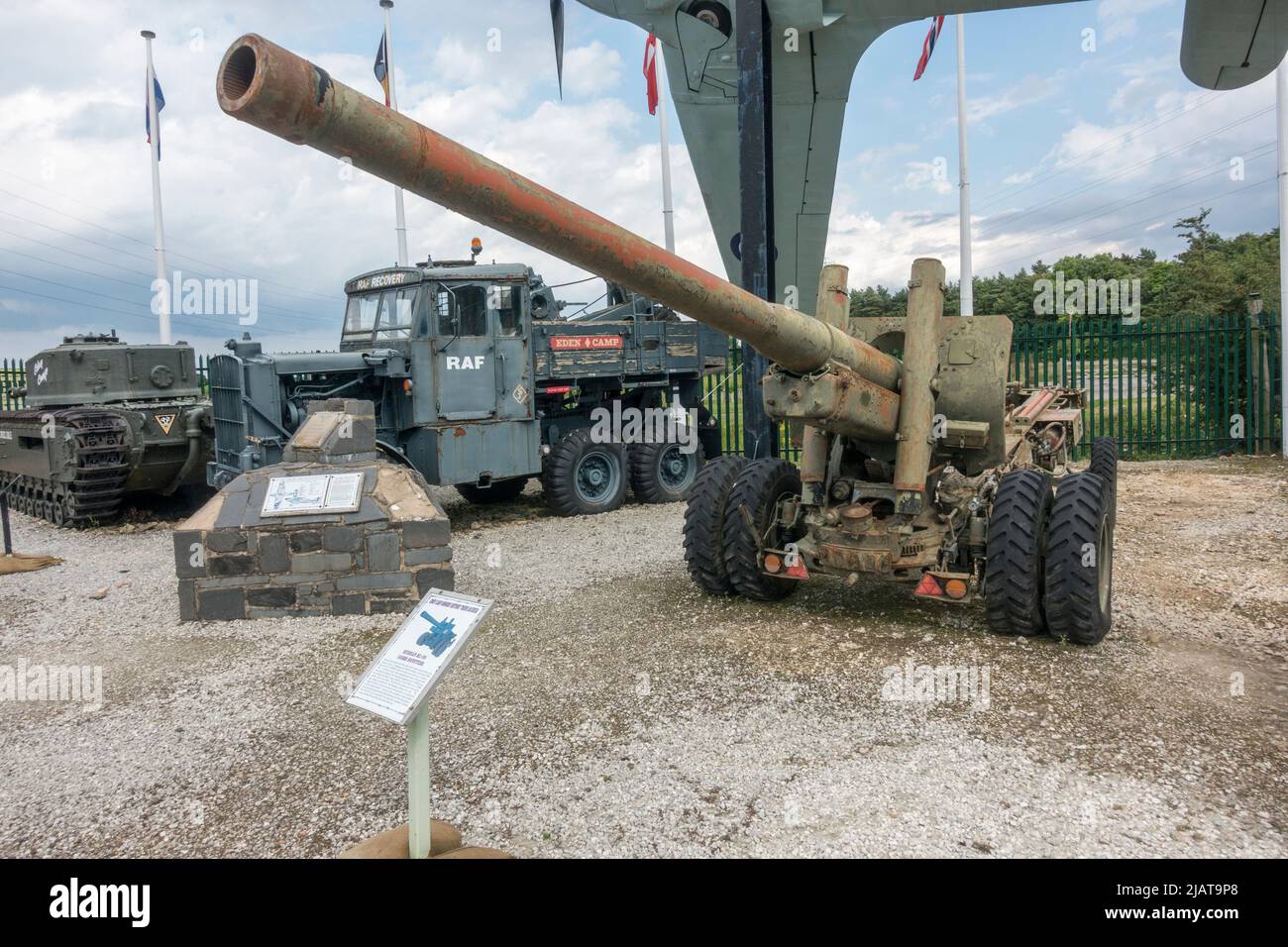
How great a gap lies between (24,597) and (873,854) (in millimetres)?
6927

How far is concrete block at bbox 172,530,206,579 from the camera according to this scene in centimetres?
610

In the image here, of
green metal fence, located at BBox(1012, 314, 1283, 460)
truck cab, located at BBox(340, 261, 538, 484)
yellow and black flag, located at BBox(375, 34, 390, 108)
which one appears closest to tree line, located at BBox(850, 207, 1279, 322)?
green metal fence, located at BBox(1012, 314, 1283, 460)

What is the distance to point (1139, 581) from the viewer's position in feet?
22.1

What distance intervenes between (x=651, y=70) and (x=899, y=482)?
12.2 meters

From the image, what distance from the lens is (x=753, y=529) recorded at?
6.09 meters

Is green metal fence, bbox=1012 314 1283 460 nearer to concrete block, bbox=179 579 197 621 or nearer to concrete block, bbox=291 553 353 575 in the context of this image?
concrete block, bbox=291 553 353 575

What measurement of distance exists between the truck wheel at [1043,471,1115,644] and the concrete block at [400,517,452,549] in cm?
380

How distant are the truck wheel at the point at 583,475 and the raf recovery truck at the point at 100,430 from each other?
3.97m

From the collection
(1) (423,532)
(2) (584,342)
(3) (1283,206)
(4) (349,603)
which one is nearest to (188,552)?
(4) (349,603)

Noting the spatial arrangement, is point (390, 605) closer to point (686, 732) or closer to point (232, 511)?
point (232, 511)

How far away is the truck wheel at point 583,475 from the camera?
10.7 m
